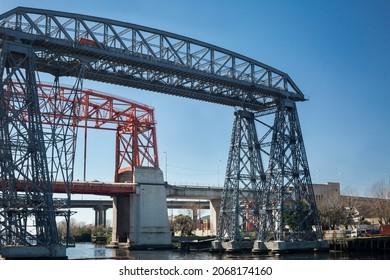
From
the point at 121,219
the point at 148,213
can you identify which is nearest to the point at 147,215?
the point at 148,213

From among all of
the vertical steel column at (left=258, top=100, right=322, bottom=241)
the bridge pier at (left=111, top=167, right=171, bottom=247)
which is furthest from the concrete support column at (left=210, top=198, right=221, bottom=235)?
the vertical steel column at (left=258, top=100, right=322, bottom=241)

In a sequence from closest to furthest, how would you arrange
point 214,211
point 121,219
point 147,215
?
1. point 147,215
2. point 121,219
3. point 214,211

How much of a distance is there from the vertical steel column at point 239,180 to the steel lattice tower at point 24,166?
1776 cm

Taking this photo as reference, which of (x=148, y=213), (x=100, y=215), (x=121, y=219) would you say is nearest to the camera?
(x=148, y=213)

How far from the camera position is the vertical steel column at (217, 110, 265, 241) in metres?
41.7

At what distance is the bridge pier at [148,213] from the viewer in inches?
2231

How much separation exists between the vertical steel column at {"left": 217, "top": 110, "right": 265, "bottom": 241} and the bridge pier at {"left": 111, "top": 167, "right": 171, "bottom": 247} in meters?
15.6

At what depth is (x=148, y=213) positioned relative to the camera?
188 feet

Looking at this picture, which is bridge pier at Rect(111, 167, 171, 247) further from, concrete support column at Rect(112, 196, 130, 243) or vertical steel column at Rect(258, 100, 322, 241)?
vertical steel column at Rect(258, 100, 322, 241)

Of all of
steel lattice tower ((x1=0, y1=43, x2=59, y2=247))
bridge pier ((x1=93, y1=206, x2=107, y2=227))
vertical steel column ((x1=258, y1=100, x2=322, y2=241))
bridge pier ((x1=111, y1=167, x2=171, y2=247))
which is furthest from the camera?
bridge pier ((x1=93, y1=206, x2=107, y2=227))

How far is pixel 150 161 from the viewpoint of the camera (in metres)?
65.4

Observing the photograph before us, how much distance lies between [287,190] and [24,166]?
2218cm

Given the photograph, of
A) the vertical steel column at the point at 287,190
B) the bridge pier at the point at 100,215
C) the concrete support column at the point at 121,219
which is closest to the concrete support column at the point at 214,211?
the concrete support column at the point at 121,219

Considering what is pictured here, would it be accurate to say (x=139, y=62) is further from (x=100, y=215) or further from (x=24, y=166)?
(x=100, y=215)
